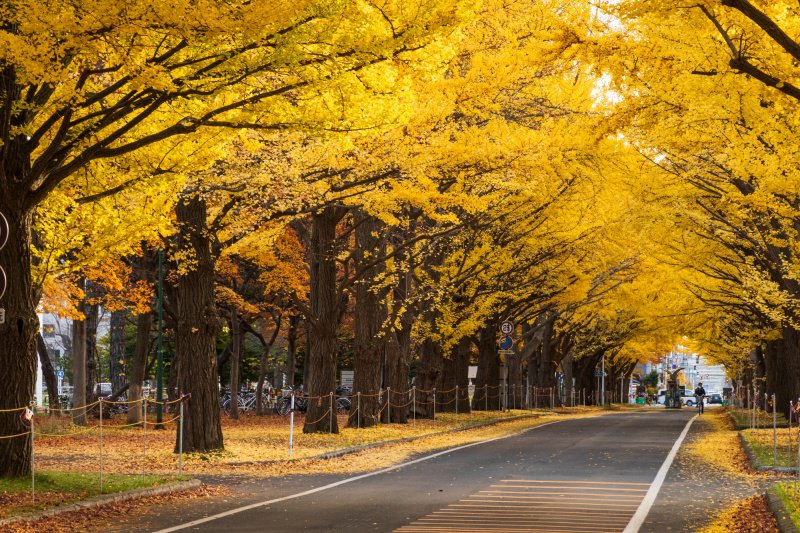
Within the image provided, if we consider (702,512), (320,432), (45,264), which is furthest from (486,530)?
(320,432)

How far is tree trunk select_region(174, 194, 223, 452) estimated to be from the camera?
20.9 meters

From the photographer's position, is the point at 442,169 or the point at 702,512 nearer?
the point at 702,512

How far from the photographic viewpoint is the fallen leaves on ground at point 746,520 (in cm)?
1156

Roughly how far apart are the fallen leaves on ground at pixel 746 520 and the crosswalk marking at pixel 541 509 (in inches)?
39.2

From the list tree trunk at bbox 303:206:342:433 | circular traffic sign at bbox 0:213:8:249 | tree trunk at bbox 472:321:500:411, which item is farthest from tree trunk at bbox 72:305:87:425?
circular traffic sign at bbox 0:213:8:249

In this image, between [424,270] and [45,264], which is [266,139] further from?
[424,270]

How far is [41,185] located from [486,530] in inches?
285

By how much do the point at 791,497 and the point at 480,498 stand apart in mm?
3844

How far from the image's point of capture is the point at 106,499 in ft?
44.8

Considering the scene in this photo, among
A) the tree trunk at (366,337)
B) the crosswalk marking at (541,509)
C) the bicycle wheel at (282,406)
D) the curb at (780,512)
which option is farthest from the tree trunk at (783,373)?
the bicycle wheel at (282,406)

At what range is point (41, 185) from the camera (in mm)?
14297

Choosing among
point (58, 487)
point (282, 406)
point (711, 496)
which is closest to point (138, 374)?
point (282, 406)

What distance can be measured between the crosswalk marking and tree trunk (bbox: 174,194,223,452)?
655cm

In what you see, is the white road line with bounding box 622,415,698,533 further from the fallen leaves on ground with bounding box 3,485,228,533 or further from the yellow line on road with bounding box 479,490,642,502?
the fallen leaves on ground with bounding box 3,485,228,533
